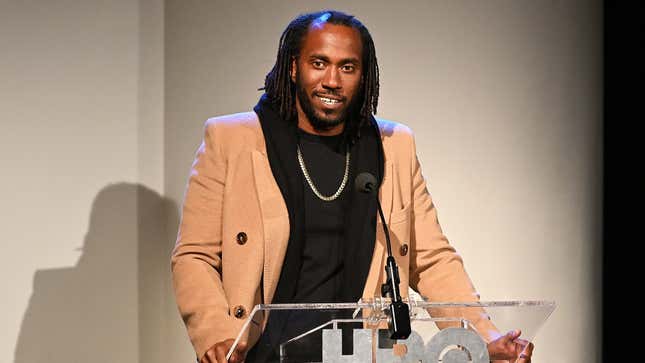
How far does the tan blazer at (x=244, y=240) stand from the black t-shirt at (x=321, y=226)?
75 millimetres

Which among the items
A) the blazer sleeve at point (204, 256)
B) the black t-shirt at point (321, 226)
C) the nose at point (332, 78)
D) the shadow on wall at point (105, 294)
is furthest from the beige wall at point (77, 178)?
the nose at point (332, 78)

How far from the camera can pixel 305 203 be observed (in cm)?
242

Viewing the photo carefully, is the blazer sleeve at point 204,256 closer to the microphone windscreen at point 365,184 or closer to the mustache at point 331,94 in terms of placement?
the mustache at point 331,94

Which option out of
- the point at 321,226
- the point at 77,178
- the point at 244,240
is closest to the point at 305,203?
the point at 321,226

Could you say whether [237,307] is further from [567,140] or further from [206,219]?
[567,140]

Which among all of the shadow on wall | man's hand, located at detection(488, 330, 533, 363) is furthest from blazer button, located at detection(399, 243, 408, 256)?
the shadow on wall

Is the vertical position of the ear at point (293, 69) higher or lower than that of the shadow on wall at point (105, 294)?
higher

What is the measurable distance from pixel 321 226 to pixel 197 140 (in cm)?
116

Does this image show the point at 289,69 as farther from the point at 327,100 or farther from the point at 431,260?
the point at 431,260

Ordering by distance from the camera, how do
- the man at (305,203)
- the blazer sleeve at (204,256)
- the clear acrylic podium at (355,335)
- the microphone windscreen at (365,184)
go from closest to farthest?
the clear acrylic podium at (355,335)
the microphone windscreen at (365,184)
the blazer sleeve at (204,256)
the man at (305,203)

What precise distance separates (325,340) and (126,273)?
1648 millimetres

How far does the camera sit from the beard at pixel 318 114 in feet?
8.00

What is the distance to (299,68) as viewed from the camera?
245 cm

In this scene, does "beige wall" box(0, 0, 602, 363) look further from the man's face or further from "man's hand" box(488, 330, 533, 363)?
"man's hand" box(488, 330, 533, 363)
